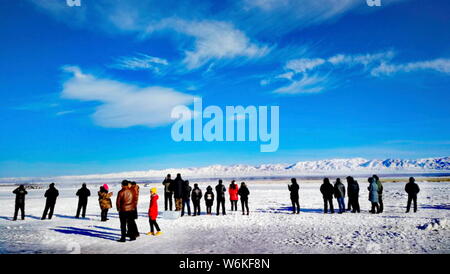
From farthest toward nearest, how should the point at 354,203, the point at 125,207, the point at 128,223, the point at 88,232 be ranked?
the point at 354,203, the point at 88,232, the point at 128,223, the point at 125,207

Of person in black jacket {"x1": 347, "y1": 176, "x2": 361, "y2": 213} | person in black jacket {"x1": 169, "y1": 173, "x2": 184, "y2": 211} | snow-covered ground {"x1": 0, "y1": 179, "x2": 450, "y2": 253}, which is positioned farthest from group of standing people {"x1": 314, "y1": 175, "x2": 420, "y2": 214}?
person in black jacket {"x1": 169, "y1": 173, "x2": 184, "y2": 211}

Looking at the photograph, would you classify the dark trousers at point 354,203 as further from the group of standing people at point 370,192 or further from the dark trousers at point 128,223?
the dark trousers at point 128,223

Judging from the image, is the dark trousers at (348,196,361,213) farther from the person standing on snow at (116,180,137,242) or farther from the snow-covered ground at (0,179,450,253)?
the person standing on snow at (116,180,137,242)

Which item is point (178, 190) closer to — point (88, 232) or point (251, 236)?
point (88, 232)

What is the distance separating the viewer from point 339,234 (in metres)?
8.97

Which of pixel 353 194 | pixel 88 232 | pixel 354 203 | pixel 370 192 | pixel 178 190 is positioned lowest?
pixel 88 232

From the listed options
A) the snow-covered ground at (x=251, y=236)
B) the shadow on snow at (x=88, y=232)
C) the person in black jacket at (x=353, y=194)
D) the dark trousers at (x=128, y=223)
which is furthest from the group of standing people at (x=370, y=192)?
the shadow on snow at (x=88, y=232)

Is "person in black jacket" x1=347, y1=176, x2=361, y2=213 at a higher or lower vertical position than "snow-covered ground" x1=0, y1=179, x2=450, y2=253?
higher

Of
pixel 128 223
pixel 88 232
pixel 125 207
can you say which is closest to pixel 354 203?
pixel 128 223
